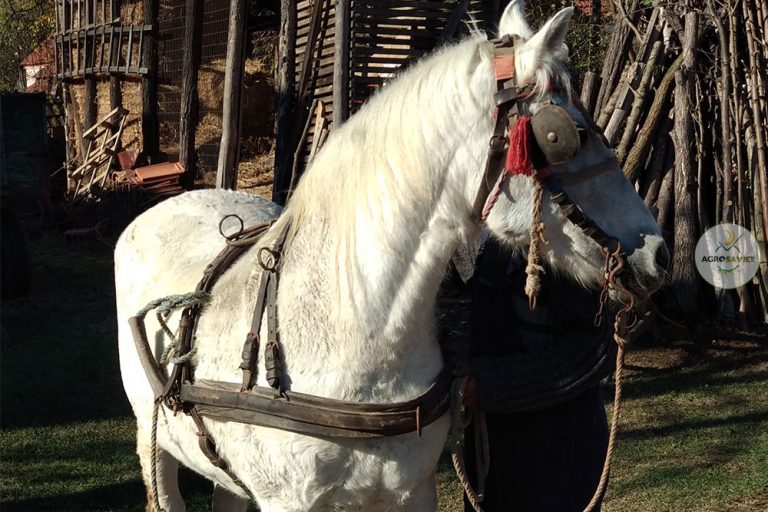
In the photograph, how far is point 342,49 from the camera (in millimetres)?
7805

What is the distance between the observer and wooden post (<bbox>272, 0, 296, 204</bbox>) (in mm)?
8953

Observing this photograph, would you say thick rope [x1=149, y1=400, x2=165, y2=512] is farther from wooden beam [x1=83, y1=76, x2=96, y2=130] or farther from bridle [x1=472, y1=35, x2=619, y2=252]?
wooden beam [x1=83, y1=76, x2=96, y2=130]

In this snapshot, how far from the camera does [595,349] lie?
9.15 ft

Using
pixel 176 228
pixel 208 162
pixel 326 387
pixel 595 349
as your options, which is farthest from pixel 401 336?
pixel 208 162

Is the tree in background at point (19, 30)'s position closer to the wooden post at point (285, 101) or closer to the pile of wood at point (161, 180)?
the pile of wood at point (161, 180)

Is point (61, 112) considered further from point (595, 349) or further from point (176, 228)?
point (595, 349)

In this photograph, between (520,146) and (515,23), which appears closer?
(520,146)

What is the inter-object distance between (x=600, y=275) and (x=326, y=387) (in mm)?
781

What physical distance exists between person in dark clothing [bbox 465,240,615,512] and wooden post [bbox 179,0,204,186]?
28.8 feet

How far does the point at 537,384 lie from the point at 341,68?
5.60m

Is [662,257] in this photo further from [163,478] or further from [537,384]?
[163,478]

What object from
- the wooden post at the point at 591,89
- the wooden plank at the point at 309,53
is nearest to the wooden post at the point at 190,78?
the wooden plank at the point at 309,53

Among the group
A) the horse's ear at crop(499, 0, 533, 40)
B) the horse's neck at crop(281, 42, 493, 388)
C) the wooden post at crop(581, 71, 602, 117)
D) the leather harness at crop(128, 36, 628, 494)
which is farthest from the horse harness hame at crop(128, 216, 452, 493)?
the wooden post at crop(581, 71, 602, 117)
